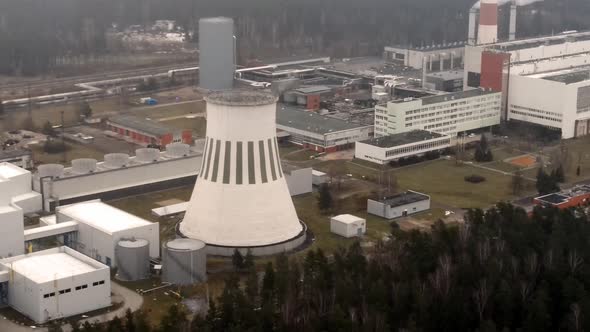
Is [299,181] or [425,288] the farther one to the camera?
[299,181]

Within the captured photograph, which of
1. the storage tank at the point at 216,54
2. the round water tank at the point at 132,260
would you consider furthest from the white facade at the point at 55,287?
the storage tank at the point at 216,54

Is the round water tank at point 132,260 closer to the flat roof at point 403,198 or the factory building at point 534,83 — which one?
the flat roof at point 403,198

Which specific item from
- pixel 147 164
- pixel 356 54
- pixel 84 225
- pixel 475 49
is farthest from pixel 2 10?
pixel 84 225

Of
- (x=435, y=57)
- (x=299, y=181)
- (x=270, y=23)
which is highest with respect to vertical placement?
(x=270, y=23)

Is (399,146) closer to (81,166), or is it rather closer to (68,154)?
(81,166)

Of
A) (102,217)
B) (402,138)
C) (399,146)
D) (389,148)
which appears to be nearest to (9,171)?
(102,217)
